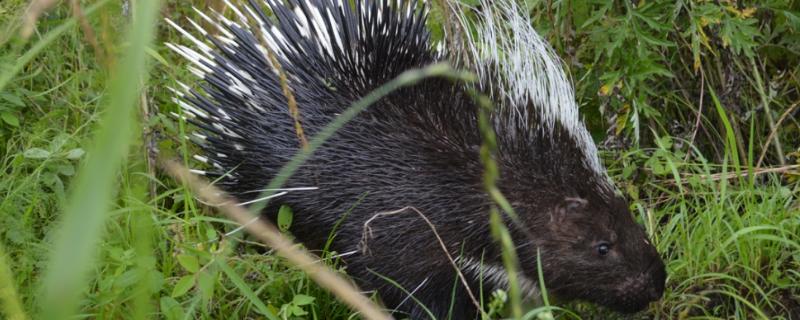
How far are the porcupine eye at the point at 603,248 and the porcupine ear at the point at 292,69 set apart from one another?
709mm

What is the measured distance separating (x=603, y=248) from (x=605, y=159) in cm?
85

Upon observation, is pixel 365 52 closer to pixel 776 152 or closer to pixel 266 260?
pixel 266 260

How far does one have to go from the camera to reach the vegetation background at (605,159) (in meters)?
2.59

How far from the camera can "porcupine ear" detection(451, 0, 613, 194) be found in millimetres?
2695

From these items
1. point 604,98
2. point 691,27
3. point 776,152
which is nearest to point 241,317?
point 604,98

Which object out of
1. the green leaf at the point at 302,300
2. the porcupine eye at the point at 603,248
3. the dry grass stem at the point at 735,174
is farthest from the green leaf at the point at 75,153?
the dry grass stem at the point at 735,174

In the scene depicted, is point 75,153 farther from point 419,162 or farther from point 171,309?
point 419,162

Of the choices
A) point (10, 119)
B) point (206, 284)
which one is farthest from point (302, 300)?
point (10, 119)

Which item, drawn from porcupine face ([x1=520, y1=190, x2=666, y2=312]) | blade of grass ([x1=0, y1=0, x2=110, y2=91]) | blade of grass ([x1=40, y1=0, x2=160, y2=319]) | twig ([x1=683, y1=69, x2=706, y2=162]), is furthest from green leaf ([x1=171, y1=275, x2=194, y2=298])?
twig ([x1=683, y1=69, x2=706, y2=162])

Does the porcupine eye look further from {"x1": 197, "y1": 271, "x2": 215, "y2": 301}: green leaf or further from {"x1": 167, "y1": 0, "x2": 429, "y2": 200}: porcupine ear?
{"x1": 197, "y1": 271, "x2": 215, "y2": 301}: green leaf

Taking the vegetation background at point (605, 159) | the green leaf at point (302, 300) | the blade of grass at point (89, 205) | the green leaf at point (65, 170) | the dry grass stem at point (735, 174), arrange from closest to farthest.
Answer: the blade of grass at point (89, 205) < the green leaf at point (302, 300) < the vegetation background at point (605, 159) < the green leaf at point (65, 170) < the dry grass stem at point (735, 174)

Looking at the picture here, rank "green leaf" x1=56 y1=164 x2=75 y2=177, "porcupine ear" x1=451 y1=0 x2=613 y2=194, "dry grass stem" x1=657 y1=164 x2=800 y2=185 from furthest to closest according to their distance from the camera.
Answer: "dry grass stem" x1=657 y1=164 x2=800 y2=185 → "green leaf" x1=56 y1=164 x2=75 y2=177 → "porcupine ear" x1=451 y1=0 x2=613 y2=194

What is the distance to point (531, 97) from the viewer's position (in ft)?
9.03

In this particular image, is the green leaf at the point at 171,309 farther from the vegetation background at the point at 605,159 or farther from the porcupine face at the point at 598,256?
the porcupine face at the point at 598,256
